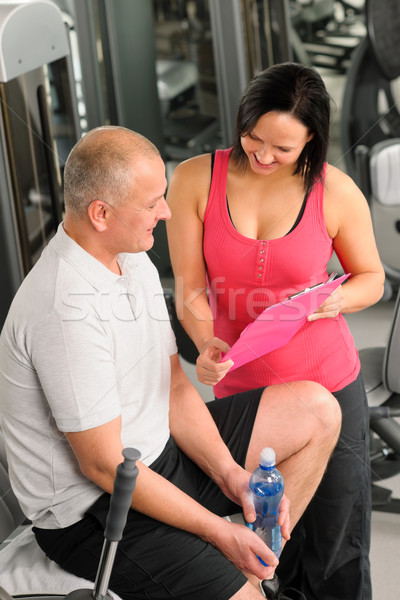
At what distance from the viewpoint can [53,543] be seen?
128 centimetres

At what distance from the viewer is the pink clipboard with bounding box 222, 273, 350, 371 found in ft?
4.57

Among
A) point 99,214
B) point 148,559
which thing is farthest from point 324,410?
point 99,214

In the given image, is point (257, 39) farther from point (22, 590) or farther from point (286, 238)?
point (22, 590)

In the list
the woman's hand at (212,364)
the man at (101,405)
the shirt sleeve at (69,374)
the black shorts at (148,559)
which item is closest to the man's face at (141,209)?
the man at (101,405)

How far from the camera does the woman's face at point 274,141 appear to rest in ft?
4.88

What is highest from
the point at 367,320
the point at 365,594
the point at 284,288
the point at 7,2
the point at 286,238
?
the point at 7,2

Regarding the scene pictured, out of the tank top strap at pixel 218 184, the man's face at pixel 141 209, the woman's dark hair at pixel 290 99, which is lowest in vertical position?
the tank top strap at pixel 218 184

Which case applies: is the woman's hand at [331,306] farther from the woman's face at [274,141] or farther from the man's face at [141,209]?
the man's face at [141,209]

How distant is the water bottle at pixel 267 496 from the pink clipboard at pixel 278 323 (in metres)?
0.21

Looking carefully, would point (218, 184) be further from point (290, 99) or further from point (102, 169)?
point (102, 169)

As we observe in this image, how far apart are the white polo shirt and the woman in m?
0.27

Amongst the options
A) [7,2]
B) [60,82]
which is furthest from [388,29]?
[7,2]

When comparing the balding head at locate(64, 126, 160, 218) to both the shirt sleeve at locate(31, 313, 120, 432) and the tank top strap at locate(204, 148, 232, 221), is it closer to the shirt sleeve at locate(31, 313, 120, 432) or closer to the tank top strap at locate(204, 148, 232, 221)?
the shirt sleeve at locate(31, 313, 120, 432)

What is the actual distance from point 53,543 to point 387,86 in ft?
10.5
